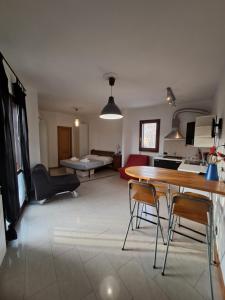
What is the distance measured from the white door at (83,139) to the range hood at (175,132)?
175 inches

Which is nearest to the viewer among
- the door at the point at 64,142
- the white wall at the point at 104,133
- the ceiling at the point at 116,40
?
the ceiling at the point at 116,40

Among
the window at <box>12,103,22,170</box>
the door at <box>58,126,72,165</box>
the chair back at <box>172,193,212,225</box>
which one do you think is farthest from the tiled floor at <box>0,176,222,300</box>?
the door at <box>58,126,72,165</box>

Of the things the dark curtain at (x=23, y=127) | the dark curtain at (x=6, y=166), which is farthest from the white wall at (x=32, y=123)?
the dark curtain at (x=6, y=166)

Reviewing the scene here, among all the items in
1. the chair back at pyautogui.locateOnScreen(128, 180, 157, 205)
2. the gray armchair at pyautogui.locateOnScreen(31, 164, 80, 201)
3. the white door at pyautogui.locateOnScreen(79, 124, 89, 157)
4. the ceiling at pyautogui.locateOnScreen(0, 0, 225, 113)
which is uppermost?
the ceiling at pyautogui.locateOnScreen(0, 0, 225, 113)

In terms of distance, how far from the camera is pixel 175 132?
4.67 metres

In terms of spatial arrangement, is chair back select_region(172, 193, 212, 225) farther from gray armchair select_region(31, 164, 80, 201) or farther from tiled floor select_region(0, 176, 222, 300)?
gray armchair select_region(31, 164, 80, 201)

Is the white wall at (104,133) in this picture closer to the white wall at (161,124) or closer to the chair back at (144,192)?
the white wall at (161,124)

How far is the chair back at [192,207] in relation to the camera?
1.54 m

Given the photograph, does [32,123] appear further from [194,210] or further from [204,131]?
[204,131]

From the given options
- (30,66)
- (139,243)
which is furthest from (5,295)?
(30,66)

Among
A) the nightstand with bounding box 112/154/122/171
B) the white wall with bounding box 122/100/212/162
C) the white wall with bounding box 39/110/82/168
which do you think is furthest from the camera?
the white wall with bounding box 39/110/82/168

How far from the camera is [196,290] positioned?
1498 mm

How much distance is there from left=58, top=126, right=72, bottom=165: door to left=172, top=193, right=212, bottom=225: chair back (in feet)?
21.4

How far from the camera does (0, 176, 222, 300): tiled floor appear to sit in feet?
4.81
